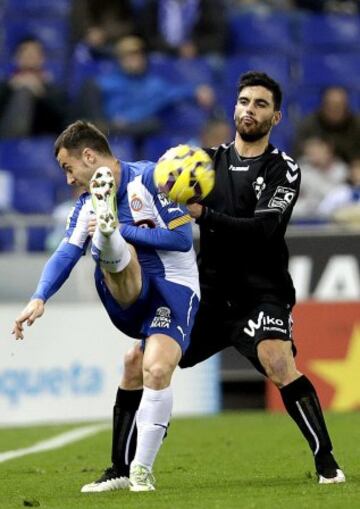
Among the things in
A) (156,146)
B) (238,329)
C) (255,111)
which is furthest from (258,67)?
(238,329)

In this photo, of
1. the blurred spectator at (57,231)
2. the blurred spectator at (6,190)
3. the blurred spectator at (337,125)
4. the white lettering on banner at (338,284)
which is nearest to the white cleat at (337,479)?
the blurred spectator at (57,231)

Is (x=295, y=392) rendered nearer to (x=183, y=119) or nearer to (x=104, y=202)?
(x=104, y=202)

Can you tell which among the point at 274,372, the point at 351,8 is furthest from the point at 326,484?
the point at 351,8

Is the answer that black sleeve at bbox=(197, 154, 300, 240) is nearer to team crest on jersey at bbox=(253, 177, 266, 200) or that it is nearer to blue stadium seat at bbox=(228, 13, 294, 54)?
team crest on jersey at bbox=(253, 177, 266, 200)

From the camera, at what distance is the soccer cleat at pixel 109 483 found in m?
7.86

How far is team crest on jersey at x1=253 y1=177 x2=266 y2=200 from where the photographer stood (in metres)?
7.97

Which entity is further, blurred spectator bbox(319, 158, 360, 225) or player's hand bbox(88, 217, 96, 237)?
blurred spectator bbox(319, 158, 360, 225)

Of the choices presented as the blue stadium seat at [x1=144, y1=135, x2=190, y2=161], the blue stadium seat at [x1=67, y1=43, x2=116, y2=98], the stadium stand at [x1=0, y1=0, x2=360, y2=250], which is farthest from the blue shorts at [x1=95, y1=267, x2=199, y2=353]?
the blue stadium seat at [x1=67, y1=43, x2=116, y2=98]

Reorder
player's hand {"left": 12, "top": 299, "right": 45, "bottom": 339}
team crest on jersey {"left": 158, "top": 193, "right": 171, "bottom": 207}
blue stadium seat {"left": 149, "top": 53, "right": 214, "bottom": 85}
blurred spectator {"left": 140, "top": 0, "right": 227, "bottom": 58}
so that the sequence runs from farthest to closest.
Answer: blurred spectator {"left": 140, "top": 0, "right": 227, "bottom": 58} < blue stadium seat {"left": 149, "top": 53, "right": 214, "bottom": 85} < team crest on jersey {"left": 158, "top": 193, "right": 171, "bottom": 207} < player's hand {"left": 12, "top": 299, "right": 45, "bottom": 339}

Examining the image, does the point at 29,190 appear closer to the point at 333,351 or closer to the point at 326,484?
the point at 333,351

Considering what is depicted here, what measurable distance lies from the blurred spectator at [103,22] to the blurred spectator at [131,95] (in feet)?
0.70

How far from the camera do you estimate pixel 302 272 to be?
1416 centimetres

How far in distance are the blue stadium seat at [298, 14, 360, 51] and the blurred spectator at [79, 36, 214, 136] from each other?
1.76 m

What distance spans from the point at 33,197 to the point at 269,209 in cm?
857
